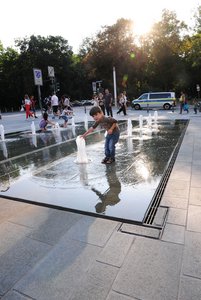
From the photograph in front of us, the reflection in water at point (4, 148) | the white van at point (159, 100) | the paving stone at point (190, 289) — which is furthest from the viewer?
the white van at point (159, 100)

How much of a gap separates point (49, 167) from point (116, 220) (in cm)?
330

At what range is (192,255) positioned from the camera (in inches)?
106

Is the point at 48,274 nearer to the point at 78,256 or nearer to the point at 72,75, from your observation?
the point at 78,256

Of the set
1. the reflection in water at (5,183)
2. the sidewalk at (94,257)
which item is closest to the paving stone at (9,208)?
the sidewalk at (94,257)

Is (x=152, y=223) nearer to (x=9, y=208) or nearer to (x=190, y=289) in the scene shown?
(x=190, y=289)

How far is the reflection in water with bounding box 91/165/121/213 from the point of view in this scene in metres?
3.95

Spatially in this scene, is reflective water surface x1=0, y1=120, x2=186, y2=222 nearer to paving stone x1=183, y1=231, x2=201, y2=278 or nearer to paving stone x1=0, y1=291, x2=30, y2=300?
paving stone x1=183, y1=231, x2=201, y2=278

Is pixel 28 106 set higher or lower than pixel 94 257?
higher

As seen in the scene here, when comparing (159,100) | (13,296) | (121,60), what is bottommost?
(13,296)

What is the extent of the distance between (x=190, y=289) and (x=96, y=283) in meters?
0.84

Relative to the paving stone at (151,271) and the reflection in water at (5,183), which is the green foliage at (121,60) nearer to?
the reflection in water at (5,183)

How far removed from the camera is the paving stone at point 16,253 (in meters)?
2.53

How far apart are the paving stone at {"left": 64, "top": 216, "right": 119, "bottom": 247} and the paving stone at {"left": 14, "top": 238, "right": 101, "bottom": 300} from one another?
106 mm

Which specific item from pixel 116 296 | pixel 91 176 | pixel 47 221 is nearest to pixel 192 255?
pixel 116 296
